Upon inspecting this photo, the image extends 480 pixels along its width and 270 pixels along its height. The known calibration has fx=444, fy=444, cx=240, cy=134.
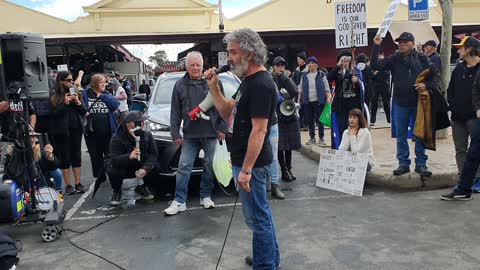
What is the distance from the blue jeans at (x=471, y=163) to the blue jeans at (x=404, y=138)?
0.83 metres

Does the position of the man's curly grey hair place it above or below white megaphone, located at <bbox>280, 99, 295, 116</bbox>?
above

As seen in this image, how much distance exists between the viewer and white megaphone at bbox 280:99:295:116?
6211mm

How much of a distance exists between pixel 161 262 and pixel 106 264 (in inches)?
19.3

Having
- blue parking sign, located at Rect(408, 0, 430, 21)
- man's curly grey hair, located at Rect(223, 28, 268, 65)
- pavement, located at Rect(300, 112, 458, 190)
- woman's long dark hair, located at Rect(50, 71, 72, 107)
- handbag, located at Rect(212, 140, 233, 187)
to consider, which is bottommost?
pavement, located at Rect(300, 112, 458, 190)

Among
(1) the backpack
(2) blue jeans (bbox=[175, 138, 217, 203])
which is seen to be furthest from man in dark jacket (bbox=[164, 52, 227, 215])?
(1) the backpack

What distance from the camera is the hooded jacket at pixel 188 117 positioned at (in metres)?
5.16

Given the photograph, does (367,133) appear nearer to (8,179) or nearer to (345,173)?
(345,173)

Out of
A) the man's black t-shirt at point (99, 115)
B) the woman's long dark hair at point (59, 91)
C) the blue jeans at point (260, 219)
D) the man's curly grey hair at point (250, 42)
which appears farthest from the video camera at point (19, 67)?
the blue jeans at point (260, 219)

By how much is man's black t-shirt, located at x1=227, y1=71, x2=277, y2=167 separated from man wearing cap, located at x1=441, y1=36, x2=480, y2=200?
2.96 metres

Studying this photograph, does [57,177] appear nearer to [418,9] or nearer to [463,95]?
[463,95]

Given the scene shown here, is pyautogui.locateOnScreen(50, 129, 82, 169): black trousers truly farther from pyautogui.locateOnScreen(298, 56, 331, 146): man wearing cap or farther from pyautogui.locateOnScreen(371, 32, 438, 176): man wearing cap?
pyautogui.locateOnScreen(298, 56, 331, 146): man wearing cap

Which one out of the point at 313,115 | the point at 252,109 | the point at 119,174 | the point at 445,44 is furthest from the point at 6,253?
the point at 445,44

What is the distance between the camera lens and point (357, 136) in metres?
5.96

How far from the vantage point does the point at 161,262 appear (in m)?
3.85
